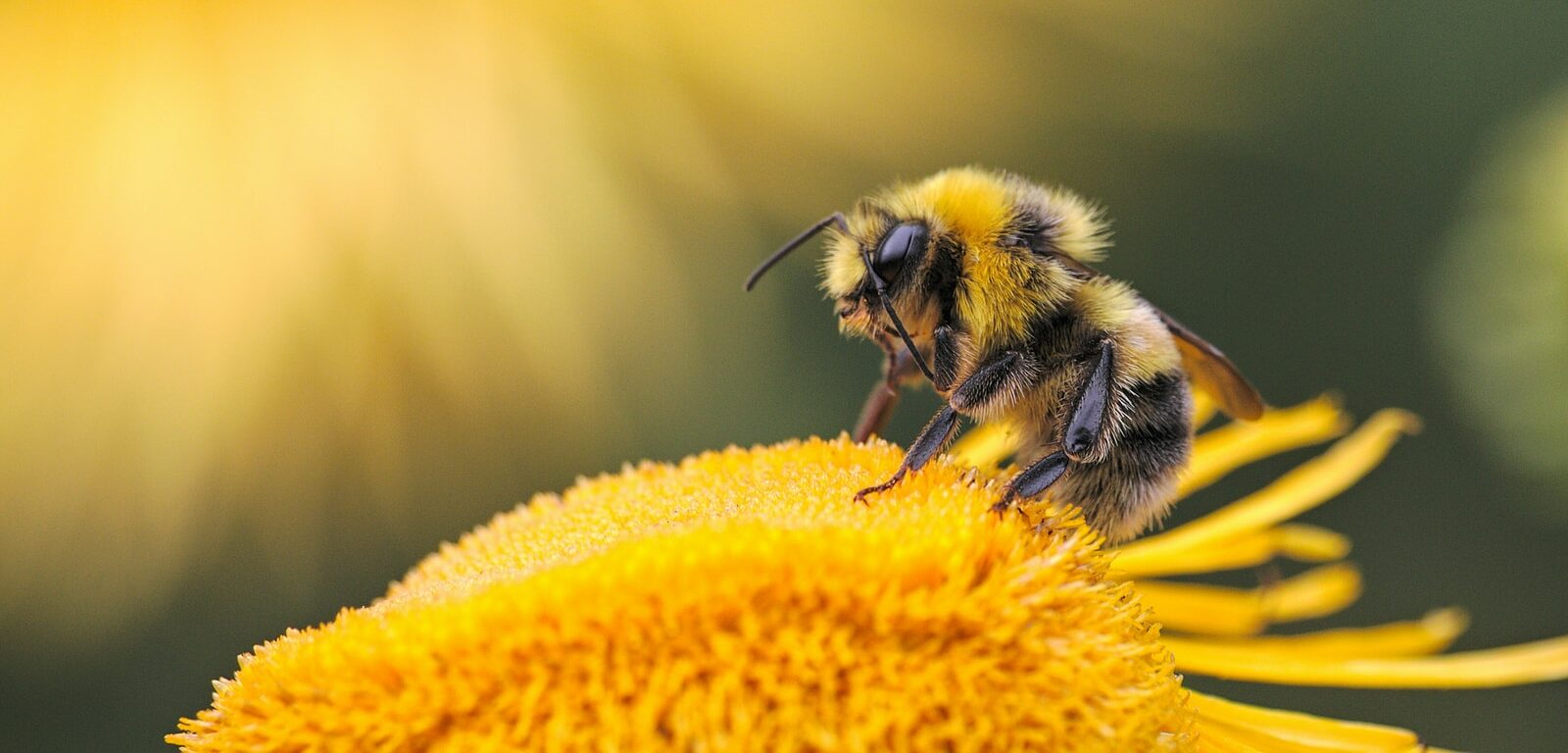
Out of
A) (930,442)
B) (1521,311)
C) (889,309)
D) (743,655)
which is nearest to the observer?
(743,655)

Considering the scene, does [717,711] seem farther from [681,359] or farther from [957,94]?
[957,94]

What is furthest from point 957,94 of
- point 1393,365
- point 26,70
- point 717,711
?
point 717,711

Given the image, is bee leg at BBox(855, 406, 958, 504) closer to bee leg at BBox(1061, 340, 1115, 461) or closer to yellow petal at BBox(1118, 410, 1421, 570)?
bee leg at BBox(1061, 340, 1115, 461)

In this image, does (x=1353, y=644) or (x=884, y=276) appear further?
(x=1353, y=644)

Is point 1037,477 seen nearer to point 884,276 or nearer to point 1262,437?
point 884,276

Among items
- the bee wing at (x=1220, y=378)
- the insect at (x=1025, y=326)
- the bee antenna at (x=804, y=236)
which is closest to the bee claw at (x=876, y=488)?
the insect at (x=1025, y=326)

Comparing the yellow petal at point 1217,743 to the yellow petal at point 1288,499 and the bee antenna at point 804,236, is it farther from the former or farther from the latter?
the bee antenna at point 804,236

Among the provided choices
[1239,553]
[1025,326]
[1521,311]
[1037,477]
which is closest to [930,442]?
[1037,477]
